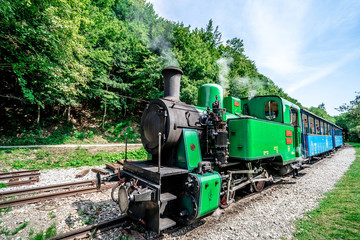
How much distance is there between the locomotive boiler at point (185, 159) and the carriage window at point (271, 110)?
870 mm

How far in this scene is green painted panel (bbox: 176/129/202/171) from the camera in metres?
3.51

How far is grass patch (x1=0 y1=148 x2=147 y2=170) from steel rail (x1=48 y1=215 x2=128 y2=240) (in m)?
7.08

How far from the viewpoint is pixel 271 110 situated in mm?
6414

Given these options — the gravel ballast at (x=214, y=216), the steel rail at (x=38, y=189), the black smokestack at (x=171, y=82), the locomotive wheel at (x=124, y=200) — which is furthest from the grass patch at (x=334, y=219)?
the steel rail at (x=38, y=189)

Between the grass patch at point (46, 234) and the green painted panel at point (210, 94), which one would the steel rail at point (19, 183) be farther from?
the green painted panel at point (210, 94)

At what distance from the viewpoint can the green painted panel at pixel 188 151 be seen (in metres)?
3.51

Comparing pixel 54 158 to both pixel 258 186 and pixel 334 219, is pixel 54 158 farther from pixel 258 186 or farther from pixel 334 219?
pixel 334 219

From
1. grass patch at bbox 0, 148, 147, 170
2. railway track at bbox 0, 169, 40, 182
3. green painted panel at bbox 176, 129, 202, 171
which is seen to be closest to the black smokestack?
green painted panel at bbox 176, 129, 202, 171

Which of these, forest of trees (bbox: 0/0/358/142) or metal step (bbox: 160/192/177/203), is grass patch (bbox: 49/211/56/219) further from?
forest of trees (bbox: 0/0/358/142)

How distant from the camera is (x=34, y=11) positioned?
8.16m

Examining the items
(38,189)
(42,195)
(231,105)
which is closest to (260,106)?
(231,105)

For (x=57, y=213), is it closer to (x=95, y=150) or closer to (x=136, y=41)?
(x=95, y=150)

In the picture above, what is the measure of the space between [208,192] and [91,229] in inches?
93.4

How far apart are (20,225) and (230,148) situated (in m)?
4.99
